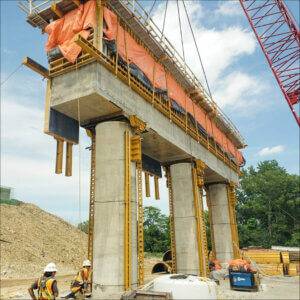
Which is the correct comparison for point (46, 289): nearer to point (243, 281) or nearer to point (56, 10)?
point (243, 281)

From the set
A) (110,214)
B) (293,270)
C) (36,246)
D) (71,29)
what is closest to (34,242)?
(36,246)

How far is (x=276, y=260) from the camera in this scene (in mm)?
32125

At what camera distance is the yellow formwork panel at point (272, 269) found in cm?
3075

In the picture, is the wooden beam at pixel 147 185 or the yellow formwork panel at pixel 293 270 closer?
the wooden beam at pixel 147 185

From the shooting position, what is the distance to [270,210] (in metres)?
68.0

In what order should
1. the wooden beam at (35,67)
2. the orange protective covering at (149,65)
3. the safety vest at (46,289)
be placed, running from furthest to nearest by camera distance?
the orange protective covering at (149,65) → the wooden beam at (35,67) → the safety vest at (46,289)

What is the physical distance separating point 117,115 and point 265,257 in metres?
23.3

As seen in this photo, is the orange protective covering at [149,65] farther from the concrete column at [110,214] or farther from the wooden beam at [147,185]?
the wooden beam at [147,185]

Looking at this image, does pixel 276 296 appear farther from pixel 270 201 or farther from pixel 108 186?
pixel 270 201

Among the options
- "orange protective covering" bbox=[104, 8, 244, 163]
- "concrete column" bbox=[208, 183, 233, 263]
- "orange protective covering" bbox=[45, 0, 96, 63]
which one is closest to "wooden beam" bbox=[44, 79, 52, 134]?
"orange protective covering" bbox=[45, 0, 96, 63]

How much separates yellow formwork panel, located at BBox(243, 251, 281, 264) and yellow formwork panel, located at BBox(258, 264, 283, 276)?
33.3 inches

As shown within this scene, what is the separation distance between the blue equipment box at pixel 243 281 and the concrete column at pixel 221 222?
14.6m

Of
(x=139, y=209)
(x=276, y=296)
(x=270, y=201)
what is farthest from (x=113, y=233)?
(x=270, y=201)

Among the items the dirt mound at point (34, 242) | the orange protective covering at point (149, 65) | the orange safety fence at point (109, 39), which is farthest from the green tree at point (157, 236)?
the orange safety fence at point (109, 39)
